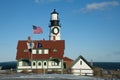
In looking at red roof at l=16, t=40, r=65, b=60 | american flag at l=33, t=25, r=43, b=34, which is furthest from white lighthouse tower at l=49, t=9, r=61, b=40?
american flag at l=33, t=25, r=43, b=34

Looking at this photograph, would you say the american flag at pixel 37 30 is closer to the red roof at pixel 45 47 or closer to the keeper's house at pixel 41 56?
the keeper's house at pixel 41 56

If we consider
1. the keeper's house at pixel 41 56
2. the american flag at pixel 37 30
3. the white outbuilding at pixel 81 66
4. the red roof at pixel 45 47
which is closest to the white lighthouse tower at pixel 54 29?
the keeper's house at pixel 41 56

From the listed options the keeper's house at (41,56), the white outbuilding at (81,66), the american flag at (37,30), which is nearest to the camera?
the american flag at (37,30)

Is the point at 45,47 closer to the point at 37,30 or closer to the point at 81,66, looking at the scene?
the point at 81,66

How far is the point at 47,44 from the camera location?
233 ft

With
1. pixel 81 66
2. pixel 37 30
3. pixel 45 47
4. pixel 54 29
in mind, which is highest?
pixel 54 29

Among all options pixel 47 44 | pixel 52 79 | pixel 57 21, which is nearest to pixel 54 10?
pixel 57 21

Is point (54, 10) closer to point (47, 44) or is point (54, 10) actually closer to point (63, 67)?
point (47, 44)

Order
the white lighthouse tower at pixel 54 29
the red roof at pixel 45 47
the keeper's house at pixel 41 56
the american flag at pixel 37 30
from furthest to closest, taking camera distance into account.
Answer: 1. the white lighthouse tower at pixel 54 29
2. the red roof at pixel 45 47
3. the keeper's house at pixel 41 56
4. the american flag at pixel 37 30

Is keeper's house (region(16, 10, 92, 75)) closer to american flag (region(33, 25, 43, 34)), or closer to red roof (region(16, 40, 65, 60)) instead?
red roof (region(16, 40, 65, 60))

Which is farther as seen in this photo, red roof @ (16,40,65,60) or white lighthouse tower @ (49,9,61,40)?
white lighthouse tower @ (49,9,61,40)

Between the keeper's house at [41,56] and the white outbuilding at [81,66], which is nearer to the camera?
the white outbuilding at [81,66]

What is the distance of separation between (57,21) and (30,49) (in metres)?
13.1

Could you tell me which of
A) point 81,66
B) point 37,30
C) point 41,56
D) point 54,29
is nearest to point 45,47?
point 41,56
